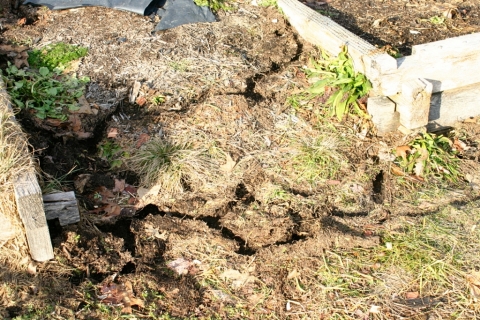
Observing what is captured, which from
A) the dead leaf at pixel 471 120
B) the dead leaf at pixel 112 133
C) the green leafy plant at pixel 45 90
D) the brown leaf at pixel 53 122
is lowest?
the dead leaf at pixel 471 120

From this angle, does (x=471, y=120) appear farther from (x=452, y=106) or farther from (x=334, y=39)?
(x=334, y=39)

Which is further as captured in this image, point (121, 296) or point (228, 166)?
point (228, 166)

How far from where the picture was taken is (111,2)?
627 cm

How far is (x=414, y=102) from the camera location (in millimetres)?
4500

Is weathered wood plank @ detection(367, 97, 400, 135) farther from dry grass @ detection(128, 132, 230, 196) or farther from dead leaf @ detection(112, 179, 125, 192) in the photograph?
dead leaf @ detection(112, 179, 125, 192)

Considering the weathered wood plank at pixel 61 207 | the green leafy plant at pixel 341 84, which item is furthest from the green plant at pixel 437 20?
the weathered wood plank at pixel 61 207

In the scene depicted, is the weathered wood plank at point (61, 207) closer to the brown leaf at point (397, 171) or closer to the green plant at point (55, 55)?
the green plant at point (55, 55)

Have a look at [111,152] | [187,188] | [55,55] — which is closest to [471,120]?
[187,188]

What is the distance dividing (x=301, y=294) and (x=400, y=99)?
1.93 m

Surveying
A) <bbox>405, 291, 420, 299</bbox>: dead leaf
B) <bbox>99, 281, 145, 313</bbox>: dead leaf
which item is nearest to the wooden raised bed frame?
<bbox>405, 291, 420, 299</bbox>: dead leaf

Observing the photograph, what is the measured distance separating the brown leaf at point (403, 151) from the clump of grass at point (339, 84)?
452 mm

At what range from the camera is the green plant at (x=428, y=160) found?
14.7 ft

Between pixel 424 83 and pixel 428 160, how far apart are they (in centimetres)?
61

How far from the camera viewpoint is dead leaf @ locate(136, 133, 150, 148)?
15.5 feet
